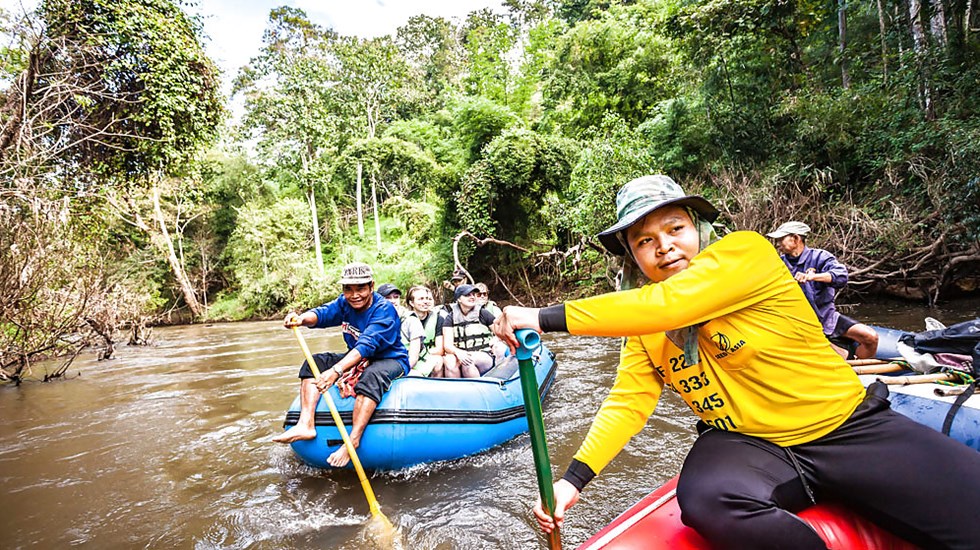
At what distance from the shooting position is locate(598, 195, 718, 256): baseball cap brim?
1.40m

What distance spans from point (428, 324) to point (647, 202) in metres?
4.32

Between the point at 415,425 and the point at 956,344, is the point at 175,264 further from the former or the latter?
the point at 956,344

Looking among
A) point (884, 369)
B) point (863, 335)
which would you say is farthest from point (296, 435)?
point (863, 335)

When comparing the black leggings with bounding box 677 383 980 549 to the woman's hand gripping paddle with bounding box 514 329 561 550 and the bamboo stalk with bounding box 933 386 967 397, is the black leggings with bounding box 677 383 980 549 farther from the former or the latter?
the bamboo stalk with bounding box 933 386 967 397

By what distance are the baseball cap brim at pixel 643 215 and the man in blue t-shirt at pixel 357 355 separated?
2.47 metres

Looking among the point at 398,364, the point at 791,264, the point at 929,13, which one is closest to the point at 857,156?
the point at 929,13

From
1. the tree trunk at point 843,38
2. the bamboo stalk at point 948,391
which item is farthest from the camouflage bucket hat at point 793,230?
the tree trunk at point 843,38

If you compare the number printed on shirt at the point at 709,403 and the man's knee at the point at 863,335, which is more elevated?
the number printed on shirt at the point at 709,403

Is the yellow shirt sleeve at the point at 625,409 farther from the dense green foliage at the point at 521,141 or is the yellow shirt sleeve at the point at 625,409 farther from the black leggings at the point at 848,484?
the dense green foliage at the point at 521,141

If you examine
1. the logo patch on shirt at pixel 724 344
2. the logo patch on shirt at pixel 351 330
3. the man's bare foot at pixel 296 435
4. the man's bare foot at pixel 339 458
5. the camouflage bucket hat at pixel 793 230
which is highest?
the camouflage bucket hat at pixel 793 230

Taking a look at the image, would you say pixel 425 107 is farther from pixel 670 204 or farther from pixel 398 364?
pixel 670 204

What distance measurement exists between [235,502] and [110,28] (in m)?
7.17

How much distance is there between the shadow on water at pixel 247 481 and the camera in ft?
9.69

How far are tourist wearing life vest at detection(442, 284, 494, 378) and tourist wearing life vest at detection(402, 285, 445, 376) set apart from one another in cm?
11
